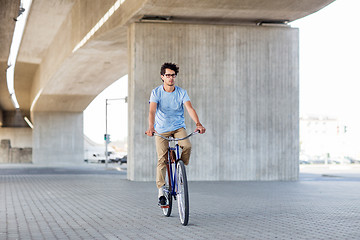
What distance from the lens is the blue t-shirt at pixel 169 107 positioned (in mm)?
7742

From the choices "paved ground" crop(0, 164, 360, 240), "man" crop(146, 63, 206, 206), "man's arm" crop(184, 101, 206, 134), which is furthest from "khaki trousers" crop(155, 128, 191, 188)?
"paved ground" crop(0, 164, 360, 240)

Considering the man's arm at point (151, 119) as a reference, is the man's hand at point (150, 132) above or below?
below

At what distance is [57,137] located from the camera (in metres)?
51.0

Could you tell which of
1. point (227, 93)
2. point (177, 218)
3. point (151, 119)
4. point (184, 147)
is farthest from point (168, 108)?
point (227, 93)

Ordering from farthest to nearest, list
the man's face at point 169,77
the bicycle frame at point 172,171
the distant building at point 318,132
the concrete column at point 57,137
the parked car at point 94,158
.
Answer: the distant building at point 318,132 < the parked car at point 94,158 < the concrete column at point 57,137 < the man's face at point 169,77 < the bicycle frame at point 172,171

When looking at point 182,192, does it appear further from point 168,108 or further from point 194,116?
point 168,108

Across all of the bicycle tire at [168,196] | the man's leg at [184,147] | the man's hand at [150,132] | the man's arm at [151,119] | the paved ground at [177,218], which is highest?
the man's arm at [151,119]

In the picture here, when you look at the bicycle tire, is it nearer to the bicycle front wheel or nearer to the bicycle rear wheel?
the bicycle rear wheel

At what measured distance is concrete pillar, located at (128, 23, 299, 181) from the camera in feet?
59.3

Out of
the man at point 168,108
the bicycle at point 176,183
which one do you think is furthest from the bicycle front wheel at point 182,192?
the man at point 168,108

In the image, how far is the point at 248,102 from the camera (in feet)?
61.3

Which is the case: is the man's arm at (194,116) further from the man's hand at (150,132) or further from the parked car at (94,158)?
the parked car at (94,158)

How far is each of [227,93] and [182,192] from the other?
11.4 m

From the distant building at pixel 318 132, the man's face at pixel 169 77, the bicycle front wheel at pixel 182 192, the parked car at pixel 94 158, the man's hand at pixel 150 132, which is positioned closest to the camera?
the bicycle front wheel at pixel 182 192
